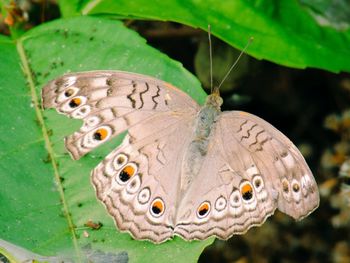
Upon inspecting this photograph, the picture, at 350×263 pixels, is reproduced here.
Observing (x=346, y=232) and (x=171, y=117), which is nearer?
(x=171, y=117)

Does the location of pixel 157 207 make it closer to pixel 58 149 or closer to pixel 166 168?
pixel 166 168

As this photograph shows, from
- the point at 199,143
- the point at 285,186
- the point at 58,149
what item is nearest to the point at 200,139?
the point at 199,143

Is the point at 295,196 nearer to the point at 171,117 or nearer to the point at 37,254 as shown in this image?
the point at 171,117

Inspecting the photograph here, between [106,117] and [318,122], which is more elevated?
[106,117]

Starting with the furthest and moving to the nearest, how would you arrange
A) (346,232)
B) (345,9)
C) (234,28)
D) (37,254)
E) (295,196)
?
(346,232) < (345,9) < (234,28) < (295,196) < (37,254)

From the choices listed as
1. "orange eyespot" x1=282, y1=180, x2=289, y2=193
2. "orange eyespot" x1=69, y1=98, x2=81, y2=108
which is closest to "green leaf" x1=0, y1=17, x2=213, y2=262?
"orange eyespot" x1=69, y1=98, x2=81, y2=108

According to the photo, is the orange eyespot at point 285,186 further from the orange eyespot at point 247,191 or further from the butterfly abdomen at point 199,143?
the butterfly abdomen at point 199,143

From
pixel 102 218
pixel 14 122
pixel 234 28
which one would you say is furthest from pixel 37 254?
pixel 234 28
